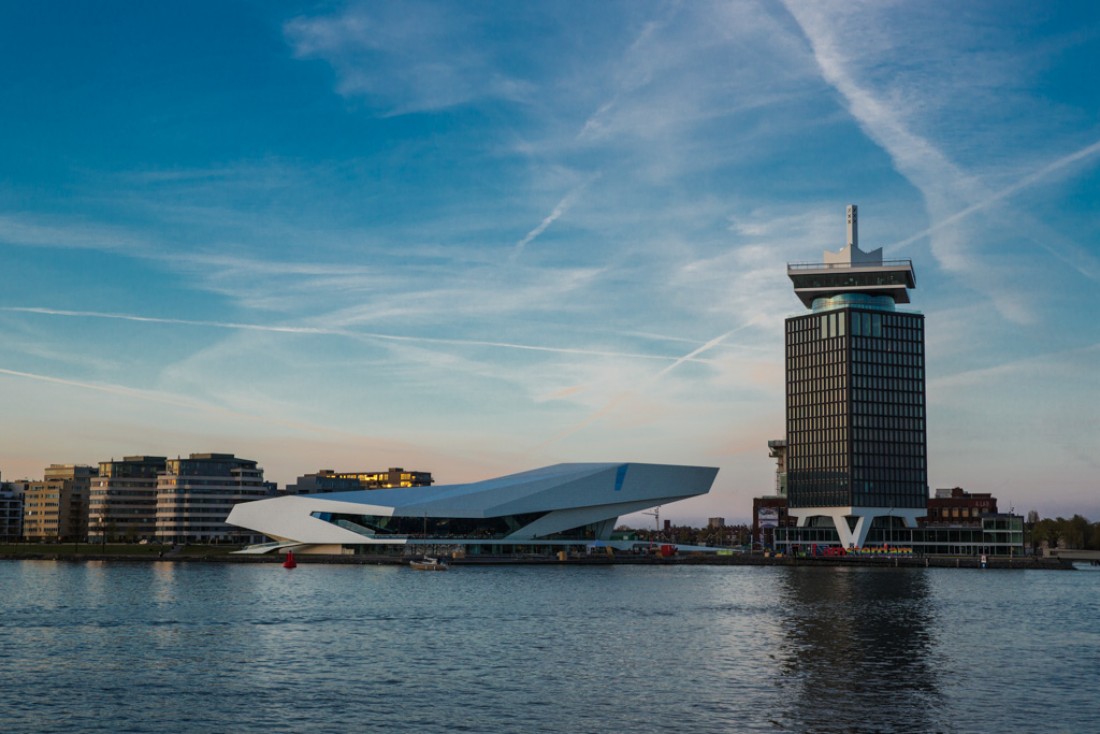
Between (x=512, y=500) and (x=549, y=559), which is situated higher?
(x=512, y=500)

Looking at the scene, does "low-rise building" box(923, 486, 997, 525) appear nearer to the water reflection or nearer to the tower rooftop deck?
the tower rooftop deck

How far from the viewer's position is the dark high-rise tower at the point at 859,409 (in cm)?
18100

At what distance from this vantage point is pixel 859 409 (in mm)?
181500

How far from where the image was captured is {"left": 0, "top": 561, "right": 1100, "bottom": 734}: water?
33.8 m

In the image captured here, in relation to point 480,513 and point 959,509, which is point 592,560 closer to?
point 480,513

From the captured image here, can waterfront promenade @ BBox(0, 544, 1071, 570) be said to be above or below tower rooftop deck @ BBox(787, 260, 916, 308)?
below

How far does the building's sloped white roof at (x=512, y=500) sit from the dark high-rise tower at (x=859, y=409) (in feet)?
82.5

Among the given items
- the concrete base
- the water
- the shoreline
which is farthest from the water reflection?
the concrete base

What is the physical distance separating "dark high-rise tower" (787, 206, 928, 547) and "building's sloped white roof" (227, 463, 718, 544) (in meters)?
25.2

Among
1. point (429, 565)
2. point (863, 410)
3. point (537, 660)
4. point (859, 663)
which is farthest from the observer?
point (863, 410)

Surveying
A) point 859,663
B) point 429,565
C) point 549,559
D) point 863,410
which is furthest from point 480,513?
point 859,663

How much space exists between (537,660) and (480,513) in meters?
107

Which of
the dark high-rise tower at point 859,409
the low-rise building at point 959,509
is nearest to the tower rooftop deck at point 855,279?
the dark high-rise tower at point 859,409

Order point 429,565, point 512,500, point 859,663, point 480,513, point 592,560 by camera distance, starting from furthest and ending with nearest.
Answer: point 512,500 < point 480,513 < point 592,560 < point 429,565 < point 859,663
